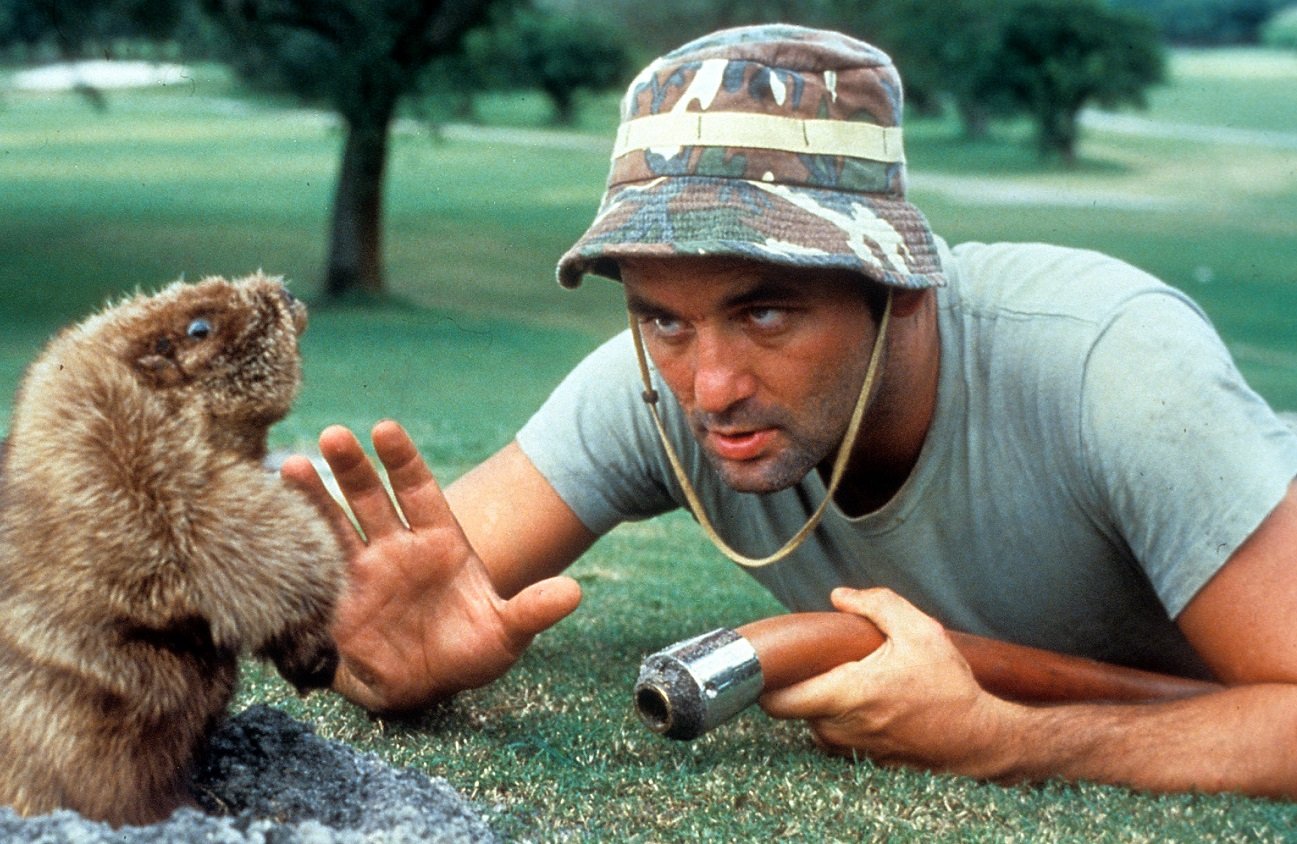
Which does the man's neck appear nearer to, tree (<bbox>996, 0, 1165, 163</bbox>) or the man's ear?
the man's ear

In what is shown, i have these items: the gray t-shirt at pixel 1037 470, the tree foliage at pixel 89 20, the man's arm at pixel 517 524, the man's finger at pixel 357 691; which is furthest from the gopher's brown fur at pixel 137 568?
the tree foliage at pixel 89 20

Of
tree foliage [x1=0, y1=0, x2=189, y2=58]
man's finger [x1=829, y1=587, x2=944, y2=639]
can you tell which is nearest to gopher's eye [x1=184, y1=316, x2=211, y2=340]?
man's finger [x1=829, y1=587, x2=944, y2=639]

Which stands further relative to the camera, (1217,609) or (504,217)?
(504,217)

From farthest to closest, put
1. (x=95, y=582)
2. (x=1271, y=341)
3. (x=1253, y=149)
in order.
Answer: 1. (x=1253, y=149)
2. (x=1271, y=341)
3. (x=95, y=582)

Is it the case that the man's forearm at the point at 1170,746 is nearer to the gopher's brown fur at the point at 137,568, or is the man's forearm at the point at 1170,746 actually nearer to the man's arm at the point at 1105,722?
the man's arm at the point at 1105,722

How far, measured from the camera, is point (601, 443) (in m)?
3.78

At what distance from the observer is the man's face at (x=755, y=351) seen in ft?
9.60

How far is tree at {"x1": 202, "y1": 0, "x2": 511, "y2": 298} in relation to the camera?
715 inches

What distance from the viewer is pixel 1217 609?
2945 millimetres

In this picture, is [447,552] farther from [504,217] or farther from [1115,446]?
[504,217]

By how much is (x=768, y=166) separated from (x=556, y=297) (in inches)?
900

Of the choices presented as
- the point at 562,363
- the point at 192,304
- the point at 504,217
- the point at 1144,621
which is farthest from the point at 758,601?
the point at 504,217

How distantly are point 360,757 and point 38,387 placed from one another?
84 centimetres

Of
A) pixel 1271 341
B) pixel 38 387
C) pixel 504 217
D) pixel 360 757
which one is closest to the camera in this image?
pixel 38 387
